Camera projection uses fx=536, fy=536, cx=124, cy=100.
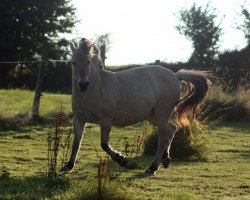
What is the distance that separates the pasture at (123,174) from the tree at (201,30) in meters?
26.5

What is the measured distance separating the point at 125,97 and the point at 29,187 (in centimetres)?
244

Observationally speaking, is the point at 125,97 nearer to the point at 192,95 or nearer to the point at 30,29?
the point at 192,95

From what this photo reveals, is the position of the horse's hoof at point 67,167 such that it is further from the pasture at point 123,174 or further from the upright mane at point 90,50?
the upright mane at point 90,50

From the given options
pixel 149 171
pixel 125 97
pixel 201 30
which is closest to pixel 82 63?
pixel 125 97

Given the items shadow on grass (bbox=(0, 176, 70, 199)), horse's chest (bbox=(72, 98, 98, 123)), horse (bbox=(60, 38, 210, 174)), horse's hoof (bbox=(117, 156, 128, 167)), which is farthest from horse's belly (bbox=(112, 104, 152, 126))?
shadow on grass (bbox=(0, 176, 70, 199))

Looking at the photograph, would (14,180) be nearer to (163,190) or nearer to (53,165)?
(53,165)

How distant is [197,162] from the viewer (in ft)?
31.1

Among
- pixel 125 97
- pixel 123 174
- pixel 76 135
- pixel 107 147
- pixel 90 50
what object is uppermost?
pixel 90 50

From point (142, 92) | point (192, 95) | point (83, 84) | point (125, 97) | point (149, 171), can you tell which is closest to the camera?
point (83, 84)

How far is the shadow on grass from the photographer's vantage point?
5.79 m

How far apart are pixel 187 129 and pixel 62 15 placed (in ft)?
78.5

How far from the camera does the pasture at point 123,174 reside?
239 inches

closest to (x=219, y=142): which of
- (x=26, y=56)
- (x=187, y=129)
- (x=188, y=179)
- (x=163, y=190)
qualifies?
(x=187, y=129)

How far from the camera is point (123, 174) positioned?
306 inches
